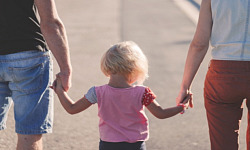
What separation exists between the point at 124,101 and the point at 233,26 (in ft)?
2.64

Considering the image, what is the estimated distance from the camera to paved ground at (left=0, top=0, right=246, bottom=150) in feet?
16.7

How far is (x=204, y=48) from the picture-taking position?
3.23 meters

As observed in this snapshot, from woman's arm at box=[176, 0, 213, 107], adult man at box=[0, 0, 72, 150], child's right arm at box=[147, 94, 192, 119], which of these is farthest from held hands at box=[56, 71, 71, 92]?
woman's arm at box=[176, 0, 213, 107]

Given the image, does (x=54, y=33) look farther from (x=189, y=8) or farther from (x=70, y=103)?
(x=189, y=8)

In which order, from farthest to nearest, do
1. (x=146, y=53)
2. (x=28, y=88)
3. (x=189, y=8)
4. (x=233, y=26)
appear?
(x=189, y=8) < (x=146, y=53) < (x=28, y=88) < (x=233, y=26)

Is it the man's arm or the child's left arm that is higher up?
the man's arm

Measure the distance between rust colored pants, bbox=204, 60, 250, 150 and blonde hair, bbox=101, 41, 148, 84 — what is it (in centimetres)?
46

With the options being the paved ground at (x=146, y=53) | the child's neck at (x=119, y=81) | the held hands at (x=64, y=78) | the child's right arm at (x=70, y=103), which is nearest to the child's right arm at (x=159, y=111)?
the child's neck at (x=119, y=81)

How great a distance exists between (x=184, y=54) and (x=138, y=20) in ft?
14.3

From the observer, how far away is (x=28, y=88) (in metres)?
3.12

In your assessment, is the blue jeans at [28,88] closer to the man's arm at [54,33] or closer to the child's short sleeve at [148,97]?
the man's arm at [54,33]

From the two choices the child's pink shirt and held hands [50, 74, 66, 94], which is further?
held hands [50, 74, 66, 94]

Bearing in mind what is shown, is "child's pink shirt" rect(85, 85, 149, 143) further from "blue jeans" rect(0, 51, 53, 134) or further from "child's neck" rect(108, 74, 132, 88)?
"blue jeans" rect(0, 51, 53, 134)

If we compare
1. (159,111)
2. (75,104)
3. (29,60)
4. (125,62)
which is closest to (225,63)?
(159,111)
